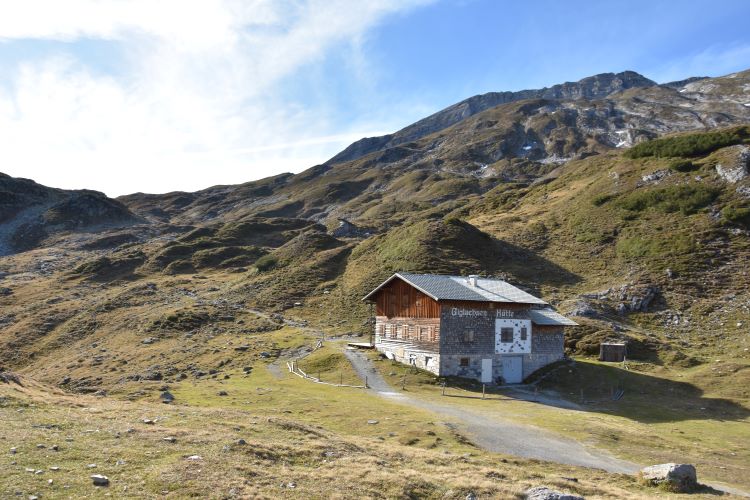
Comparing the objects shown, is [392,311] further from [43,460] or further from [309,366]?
[43,460]

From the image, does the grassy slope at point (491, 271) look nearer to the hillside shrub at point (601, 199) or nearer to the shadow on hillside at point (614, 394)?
the shadow on hillside at point (614, 394)

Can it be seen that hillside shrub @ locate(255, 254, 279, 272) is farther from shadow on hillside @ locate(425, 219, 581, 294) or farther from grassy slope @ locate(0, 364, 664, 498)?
grassy slope @ locate(0, 364, 664, 498)

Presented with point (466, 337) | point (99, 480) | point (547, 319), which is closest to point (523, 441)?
point (99, 480)

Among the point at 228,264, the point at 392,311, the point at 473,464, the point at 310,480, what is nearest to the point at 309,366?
the point at 392,311

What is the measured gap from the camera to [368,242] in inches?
4409

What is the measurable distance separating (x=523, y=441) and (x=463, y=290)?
2529 cm

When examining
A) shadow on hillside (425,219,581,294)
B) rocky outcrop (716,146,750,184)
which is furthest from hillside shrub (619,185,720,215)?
shadow on hillside (425,219,581,294)

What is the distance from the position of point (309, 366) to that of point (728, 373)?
128ft

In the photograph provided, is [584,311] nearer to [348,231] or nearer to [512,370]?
[512,370]

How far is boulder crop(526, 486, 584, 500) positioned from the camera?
1830 centimetres

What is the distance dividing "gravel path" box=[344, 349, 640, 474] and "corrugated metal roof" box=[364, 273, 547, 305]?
1386 cm

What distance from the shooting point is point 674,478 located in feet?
72.7

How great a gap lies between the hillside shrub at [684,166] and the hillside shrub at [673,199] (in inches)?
310

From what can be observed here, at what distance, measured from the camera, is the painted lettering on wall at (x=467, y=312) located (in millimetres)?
51694
